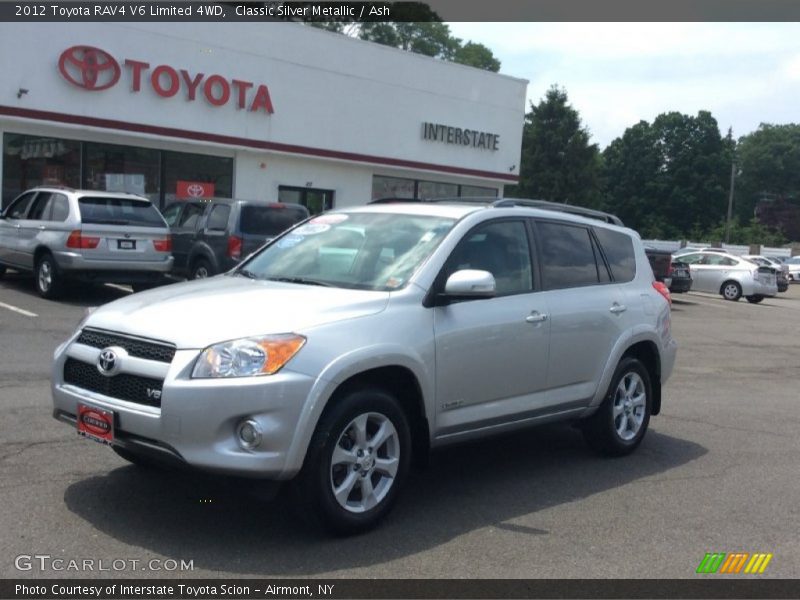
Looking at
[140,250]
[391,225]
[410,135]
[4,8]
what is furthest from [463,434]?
[410,135]

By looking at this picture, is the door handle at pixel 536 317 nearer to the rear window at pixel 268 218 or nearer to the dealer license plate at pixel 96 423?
the dealer license plate at pixel 96 423

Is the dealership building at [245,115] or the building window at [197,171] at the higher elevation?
the dealership building at [245,115]

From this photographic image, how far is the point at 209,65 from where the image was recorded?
2103 cm

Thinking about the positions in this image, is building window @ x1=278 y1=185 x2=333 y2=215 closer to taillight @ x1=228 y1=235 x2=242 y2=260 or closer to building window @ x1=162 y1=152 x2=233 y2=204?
building window @ x1=162 y1=152 x2=233 y2=204

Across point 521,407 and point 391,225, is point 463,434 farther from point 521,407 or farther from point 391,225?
point 391,225

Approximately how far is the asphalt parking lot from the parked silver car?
68.7 feet

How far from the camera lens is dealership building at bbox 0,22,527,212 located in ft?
61.2

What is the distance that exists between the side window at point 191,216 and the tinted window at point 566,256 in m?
9.95

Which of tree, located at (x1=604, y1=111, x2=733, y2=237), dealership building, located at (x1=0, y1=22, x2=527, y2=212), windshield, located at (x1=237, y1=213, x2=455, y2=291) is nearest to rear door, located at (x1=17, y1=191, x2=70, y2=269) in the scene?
dealership building, located at (x1=0, y1=22, x2=527, y2=212)

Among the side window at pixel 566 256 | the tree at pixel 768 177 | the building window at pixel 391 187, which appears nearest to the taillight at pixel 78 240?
the side window at pixel 566 256

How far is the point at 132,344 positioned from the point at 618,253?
4.06 metres

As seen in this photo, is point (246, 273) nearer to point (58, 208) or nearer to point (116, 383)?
point (116, 383)

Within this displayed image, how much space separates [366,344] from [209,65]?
1768 centimetres

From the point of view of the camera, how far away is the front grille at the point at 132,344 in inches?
181
